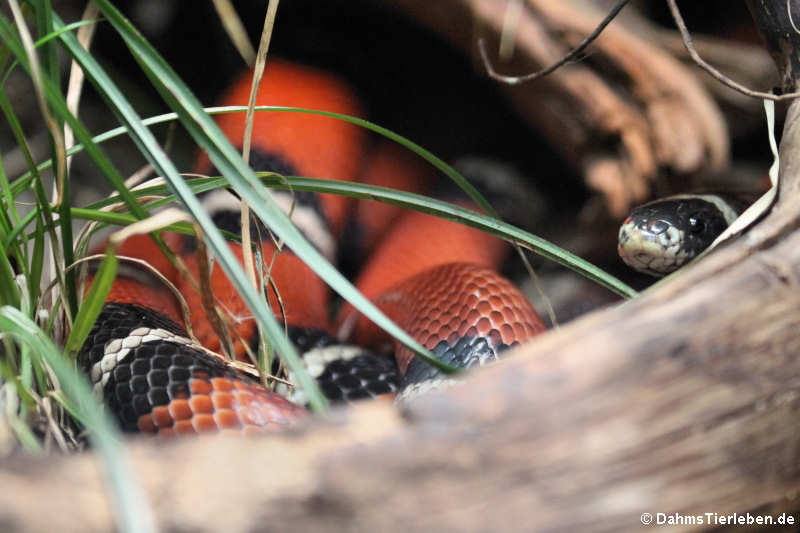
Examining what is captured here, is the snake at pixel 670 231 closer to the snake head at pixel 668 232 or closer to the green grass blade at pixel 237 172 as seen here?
the snake head at pixel 668 232

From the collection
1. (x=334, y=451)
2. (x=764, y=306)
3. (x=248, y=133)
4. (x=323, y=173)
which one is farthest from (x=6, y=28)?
(x=323, y=173)

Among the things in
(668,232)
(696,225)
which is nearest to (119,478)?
(668,232)

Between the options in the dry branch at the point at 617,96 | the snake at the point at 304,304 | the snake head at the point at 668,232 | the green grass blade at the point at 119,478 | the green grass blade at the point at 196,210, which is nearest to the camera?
the green grass blade at the point at 119,478

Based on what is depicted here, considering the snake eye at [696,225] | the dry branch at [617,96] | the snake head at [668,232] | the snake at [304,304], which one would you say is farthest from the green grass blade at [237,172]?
the dry branch at [617,96]

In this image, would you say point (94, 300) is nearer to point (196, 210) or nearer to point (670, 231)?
point (196, 210)

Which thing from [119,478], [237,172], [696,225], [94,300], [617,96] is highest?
[617,96]

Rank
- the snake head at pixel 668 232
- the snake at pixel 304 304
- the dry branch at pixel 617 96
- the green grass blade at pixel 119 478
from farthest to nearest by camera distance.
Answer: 1. the dry branch at pixel 617 96
2. the snake head at pixel 668 232
3. the snake at pixel 304 304
4. the green grass blade at pixel 119 478

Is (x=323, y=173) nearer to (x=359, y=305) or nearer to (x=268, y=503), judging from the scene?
(x=359, y=305)
